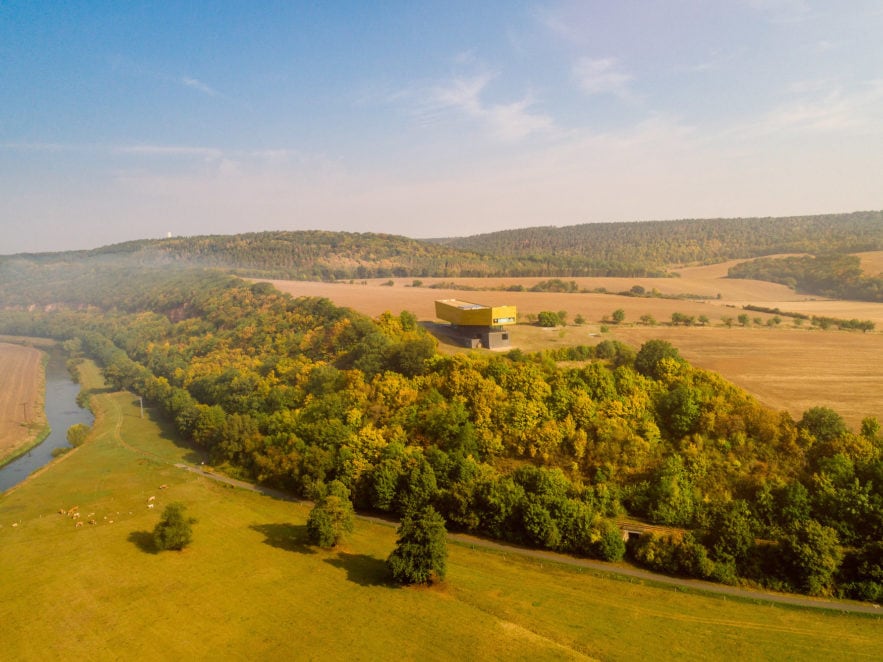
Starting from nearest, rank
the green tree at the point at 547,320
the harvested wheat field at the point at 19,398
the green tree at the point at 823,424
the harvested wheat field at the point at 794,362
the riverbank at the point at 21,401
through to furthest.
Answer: the green tree at the point at 823,424 < the harvested wheat field at the point at 794,362 < the riverbank at the point at 21,401 < the harvested wheat field at the point at 19,398 < the green tree at the point at 547,320

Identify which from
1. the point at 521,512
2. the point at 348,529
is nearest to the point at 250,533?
the point at 348,529

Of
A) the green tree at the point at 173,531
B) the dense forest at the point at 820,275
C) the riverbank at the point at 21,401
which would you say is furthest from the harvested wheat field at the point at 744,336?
the riverbank at the point at 21,401

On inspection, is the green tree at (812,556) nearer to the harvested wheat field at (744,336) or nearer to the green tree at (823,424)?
the green tree at (823,424)

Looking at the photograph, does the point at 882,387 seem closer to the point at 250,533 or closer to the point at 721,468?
the point at 721,468

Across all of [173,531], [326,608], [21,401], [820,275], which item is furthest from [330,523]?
[820,275]

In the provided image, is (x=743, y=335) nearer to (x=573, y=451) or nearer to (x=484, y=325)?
(x=484, y=325)

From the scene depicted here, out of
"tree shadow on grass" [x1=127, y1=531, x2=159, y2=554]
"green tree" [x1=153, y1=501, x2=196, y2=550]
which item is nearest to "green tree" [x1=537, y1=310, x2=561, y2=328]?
"green tree" [x1=153, y1=501, x2=196, y2=550]

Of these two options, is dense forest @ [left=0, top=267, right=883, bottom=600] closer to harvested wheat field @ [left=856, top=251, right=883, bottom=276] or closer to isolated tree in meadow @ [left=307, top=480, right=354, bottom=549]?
isolated tree in meadow @ [left=307, top=480, right=354, bottom=549]
